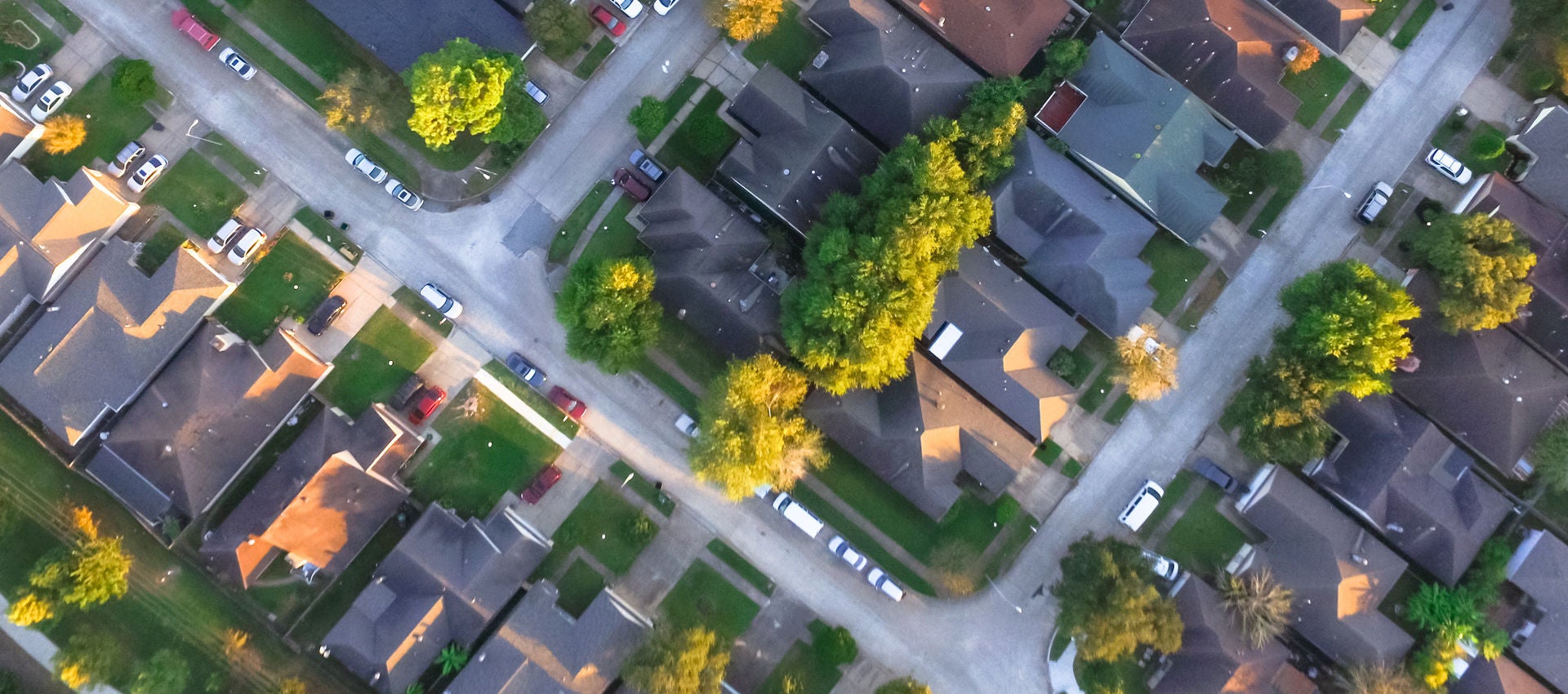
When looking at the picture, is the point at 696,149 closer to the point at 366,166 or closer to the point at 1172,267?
the point at 366,166

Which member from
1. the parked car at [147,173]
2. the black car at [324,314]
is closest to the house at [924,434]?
the black car at [324,314]

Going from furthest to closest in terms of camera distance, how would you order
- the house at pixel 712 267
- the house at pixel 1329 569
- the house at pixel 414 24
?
the house at pixel 414 24
the house at pixel 712 267
the house at pixel 1329 569

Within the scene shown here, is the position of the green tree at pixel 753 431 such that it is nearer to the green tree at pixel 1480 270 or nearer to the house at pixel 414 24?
the house at pixel 414 24

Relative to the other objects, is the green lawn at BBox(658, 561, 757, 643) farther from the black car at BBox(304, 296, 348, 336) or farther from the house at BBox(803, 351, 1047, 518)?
the black car at BBox(304, 296, 348, 336)

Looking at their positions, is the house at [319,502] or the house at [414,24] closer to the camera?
the house at [319,502]

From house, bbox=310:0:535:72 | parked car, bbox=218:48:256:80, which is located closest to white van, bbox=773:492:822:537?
house, bbox=310:0:535:72

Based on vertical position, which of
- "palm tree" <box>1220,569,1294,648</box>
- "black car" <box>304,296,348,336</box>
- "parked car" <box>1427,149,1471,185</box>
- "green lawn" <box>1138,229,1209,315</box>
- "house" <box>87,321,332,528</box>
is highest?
"parked car" <box>1427,149,1471,185</box>

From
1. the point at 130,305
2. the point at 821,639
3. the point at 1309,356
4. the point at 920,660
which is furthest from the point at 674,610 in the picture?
the point at 1309,356
